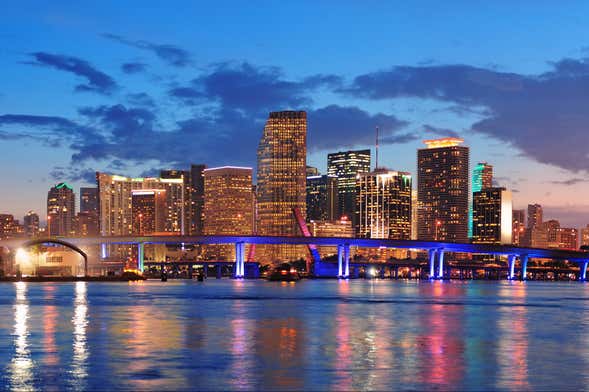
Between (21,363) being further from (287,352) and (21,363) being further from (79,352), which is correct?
(287,352)

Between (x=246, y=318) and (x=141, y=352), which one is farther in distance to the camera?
(x=246, y=318)

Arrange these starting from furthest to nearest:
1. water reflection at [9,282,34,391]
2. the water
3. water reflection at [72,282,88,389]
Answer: water reflection at [72,282,88,389], the water, water reflection at [9,282,34,391]

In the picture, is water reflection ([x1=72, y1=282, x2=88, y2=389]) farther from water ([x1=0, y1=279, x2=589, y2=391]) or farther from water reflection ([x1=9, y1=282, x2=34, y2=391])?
water reflection ([x1=9, y1=282, x2=34, y2=391])

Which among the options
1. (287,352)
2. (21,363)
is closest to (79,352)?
(21,363)

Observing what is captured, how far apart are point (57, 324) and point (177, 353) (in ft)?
67.3

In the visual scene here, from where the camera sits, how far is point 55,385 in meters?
30.4

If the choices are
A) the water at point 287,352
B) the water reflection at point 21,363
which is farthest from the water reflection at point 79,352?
the water reflection at point 21,363

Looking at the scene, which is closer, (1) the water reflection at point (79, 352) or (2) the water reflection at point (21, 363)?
(2) the water reflection at point (21, 363)

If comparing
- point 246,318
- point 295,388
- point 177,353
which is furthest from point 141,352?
point 246,318

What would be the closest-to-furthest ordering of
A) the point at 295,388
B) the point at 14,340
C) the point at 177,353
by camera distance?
the point at 295,388 → the point at 177,353 → the point at 14,340

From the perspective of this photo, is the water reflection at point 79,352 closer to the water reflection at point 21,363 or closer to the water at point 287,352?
the water at point 287,352

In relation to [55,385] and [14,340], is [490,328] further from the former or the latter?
[55,385]

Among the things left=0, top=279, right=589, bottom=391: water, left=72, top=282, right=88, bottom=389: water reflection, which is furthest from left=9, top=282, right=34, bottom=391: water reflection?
left=72, top=282, right=88, bottom=389: water reflection

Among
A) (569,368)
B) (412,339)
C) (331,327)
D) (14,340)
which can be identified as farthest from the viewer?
(331,327)
